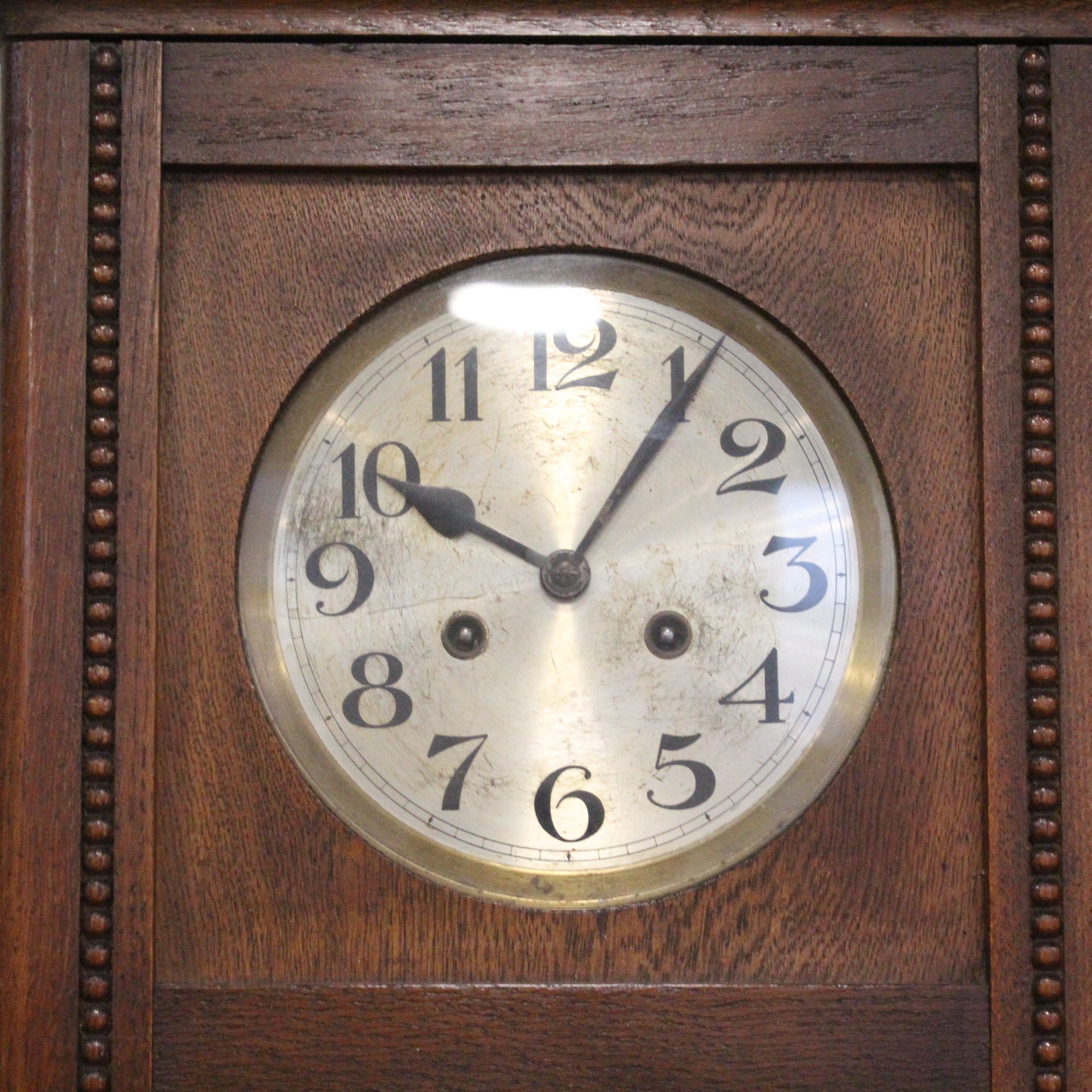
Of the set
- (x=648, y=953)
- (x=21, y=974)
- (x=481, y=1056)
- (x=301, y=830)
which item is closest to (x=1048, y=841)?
(x=648, y=953)

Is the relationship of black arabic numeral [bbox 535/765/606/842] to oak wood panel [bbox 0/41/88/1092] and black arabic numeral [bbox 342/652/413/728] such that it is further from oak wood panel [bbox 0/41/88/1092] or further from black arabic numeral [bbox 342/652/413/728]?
oak wood panel [bbox 0/41/88/1092]

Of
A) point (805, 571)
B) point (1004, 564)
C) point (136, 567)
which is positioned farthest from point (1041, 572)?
point (136, 567)

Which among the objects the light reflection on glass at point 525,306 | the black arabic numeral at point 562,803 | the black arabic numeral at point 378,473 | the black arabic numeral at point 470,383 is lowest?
the black arabic numeral at point 562,803

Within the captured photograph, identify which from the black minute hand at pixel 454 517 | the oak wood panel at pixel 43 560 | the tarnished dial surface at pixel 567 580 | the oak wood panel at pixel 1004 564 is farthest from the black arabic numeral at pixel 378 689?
the oak wood panel at pixel 1004 564

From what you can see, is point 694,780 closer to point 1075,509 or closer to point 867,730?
point 867,730

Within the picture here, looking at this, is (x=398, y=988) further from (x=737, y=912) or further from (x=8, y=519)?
(x=8, y=519)

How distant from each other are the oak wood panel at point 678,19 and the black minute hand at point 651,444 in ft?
0.86

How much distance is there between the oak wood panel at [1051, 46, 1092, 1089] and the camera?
102 cm

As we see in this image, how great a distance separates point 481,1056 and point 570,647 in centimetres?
33

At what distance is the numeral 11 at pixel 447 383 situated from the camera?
1.09 meters

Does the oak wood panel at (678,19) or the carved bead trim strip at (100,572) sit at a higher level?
the oak wood panel at (678,19)

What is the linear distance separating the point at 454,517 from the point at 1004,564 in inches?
17.7

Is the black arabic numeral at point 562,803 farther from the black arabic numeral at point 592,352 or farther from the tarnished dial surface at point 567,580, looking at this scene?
the black arabic numeral at point 592,352

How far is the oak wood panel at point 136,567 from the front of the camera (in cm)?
101
